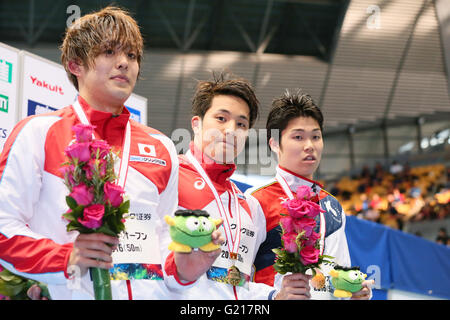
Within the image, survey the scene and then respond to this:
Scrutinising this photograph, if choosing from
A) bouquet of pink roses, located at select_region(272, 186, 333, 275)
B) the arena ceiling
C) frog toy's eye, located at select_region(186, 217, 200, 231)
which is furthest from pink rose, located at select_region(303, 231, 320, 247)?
the arena ceiling

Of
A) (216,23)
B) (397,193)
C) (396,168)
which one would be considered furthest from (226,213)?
(396,168)

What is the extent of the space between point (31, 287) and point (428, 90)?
22.0m

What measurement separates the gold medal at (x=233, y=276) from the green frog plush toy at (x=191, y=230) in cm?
91

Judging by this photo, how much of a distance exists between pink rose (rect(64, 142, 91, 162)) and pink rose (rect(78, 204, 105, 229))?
16 centimetres

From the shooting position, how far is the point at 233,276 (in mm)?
2830

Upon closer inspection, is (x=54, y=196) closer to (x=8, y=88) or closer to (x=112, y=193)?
(x=112, y=193)

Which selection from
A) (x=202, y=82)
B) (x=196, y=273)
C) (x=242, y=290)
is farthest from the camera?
(x=202, y=82)

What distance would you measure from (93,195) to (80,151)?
15 centimetres

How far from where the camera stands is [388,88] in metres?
21.7

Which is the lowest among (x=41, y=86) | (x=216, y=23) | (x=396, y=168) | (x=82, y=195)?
(x=82, y=195)

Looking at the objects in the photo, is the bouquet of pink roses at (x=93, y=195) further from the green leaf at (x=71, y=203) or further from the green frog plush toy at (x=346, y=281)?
the green frog plush toy at (x=346, y=281)

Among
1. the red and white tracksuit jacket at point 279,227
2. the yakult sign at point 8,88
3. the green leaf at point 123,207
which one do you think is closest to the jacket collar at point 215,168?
the red and white tracksuit jacket at point 279,227

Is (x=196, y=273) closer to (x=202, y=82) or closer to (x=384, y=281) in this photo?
(x=202, y=82)

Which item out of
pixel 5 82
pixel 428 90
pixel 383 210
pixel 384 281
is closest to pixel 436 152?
pixel 428 90
